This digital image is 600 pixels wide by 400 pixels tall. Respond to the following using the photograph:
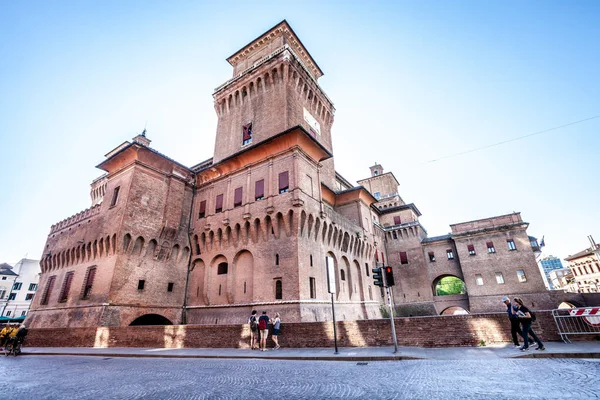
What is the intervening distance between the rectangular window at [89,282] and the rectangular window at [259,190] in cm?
1279

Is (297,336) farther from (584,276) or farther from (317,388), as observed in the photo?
(584,276)

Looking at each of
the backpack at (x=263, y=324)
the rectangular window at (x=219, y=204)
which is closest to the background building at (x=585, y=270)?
the rectangular window at (x=219, y=204)

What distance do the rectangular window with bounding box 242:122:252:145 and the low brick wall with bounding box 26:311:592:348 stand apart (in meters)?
16.0

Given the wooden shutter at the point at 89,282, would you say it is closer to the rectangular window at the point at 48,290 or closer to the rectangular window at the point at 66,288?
the rectangular window at the point at 66,288

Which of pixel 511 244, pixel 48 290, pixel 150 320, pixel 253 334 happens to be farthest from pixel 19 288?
pixel 511 244

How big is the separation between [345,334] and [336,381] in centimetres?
540

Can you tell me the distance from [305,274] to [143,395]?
12603 millimetres

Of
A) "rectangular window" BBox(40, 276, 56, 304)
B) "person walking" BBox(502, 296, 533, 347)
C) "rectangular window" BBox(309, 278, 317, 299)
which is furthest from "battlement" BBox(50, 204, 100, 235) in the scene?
"person walking" BBox(502, 296, 533, 347)

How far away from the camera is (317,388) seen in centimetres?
516

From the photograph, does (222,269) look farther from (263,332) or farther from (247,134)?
(247,134)

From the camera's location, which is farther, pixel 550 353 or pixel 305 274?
pixel 305 274

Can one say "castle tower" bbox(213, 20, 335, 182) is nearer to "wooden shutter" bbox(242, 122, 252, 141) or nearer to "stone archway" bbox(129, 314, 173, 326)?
"wooden shutter" bbox(242, 122, 252, 141)

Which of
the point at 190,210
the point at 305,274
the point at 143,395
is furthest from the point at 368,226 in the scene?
the point at 143,395

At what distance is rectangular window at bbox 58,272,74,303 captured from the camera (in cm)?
2125
